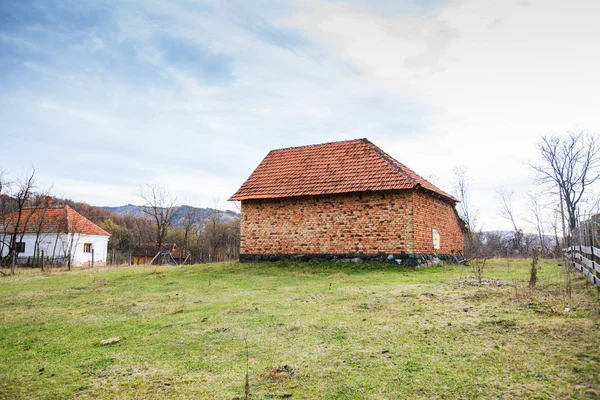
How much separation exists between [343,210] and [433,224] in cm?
429

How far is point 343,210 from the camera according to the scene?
56.9 feet

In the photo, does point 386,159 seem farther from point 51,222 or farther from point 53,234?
point 51,222

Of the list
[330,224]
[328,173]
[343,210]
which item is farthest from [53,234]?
[343,210]

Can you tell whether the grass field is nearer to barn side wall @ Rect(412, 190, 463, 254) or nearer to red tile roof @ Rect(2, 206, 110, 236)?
barn side wall @ Rect(412, 190, 463, 254)

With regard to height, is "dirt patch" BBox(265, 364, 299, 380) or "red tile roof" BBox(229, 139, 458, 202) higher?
"red tile roof" BBox(229, 139, 458, 202)

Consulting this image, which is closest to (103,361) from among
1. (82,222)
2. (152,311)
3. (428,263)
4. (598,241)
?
(152,311)

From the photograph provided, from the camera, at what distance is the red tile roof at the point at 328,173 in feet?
56.0

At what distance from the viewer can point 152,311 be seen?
29.8ft

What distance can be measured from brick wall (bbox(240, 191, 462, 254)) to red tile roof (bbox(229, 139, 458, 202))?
1.39 feet

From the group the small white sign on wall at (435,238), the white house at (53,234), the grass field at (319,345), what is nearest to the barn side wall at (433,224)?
the small white sign on wall at (435,238)

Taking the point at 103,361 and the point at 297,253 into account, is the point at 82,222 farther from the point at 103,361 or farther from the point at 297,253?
the point at 103,361

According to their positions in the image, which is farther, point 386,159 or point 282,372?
point 386,159

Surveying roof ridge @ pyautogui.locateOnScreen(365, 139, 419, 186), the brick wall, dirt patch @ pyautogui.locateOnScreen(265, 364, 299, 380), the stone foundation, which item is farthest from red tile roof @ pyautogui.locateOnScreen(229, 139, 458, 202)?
dirt patch @ pyautogui.locateOnScreen(265, 364, 299, 380)

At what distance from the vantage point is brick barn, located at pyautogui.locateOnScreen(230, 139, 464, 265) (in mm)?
16406
